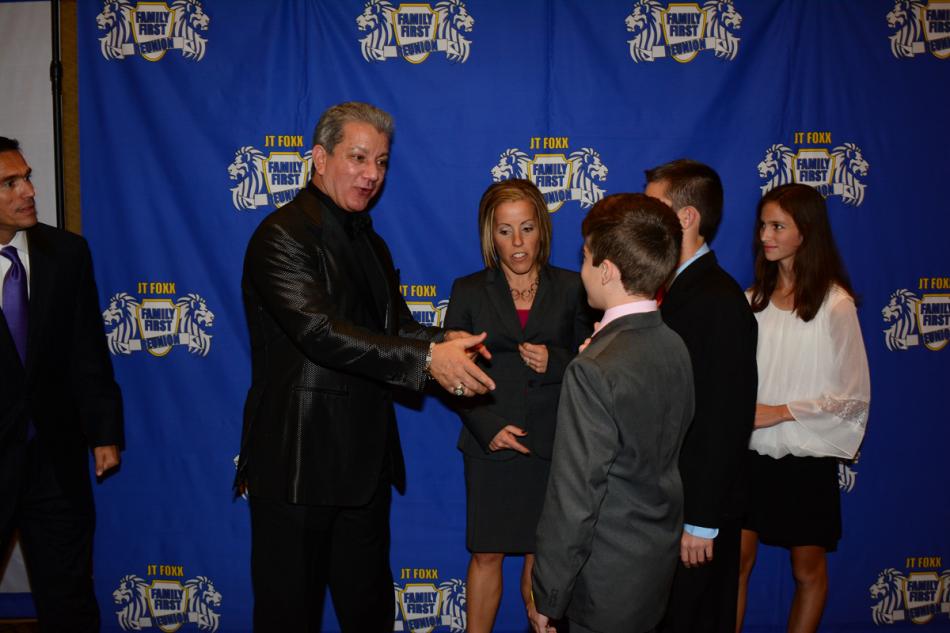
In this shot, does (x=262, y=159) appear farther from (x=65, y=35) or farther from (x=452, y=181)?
(x=65, y=35)

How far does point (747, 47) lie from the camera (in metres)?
3.46

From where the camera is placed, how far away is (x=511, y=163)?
3.47 metres

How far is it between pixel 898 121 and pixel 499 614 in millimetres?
3188

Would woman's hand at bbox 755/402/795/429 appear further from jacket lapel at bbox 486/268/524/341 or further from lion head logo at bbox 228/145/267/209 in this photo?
lion head logo at bbox 228/145/267/209

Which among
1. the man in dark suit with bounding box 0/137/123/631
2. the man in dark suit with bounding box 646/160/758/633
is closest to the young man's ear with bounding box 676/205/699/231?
the man in dark suit with bounding box 646/160/758/633

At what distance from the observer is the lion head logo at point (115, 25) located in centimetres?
340

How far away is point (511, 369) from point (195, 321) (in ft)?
5.42

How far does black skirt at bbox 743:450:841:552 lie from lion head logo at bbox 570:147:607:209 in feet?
4.82

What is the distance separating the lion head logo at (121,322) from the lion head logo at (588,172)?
2.26m

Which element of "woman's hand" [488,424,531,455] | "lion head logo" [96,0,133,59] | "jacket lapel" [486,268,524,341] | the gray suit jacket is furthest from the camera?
"lion head logo" [96,0,133,59]

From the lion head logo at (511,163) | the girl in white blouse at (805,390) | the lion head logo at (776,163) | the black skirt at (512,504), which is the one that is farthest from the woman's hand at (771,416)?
→ the lion head logo at (511,163)

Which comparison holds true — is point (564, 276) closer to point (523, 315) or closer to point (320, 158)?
point (523, 315)

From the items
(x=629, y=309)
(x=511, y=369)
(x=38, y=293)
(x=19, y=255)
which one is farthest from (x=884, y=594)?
(x=19, y=255)

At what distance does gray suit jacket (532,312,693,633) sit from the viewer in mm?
1815
